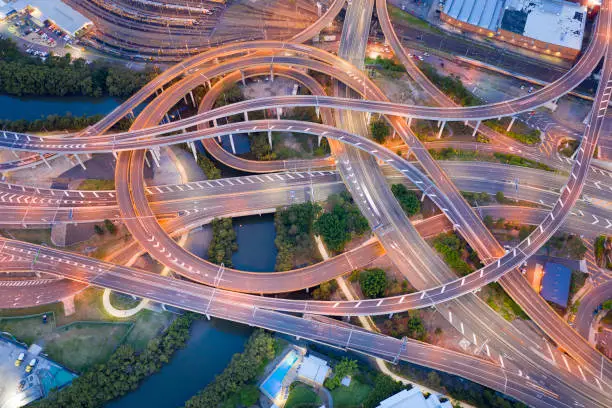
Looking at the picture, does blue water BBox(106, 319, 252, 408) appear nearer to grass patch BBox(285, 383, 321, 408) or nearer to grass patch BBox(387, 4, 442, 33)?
grass patch BBox(285, 383, 321, 408)

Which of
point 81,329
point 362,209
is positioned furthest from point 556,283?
point 81,329

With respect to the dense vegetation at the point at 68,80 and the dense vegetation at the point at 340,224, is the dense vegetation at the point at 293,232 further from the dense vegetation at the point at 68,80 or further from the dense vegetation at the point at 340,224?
the dense vegetation at the point at 68,80

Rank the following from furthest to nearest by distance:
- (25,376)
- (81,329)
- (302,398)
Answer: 1. (81,329)
2. (25,376)
3. (302,398)

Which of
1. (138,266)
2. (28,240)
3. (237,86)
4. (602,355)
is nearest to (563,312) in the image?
(602,355)

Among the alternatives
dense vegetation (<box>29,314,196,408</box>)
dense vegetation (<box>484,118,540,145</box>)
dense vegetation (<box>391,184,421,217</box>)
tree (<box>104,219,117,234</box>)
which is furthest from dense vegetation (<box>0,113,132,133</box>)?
dense vegetation (<box>484,118,540,145</box>)

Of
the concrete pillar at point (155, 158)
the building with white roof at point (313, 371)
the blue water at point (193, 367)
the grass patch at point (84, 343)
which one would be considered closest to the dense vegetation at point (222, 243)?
the blue water at point (193, 367)

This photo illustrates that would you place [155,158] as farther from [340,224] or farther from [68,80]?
[340,224]

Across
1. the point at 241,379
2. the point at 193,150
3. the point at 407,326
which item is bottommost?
the point at 241,379
